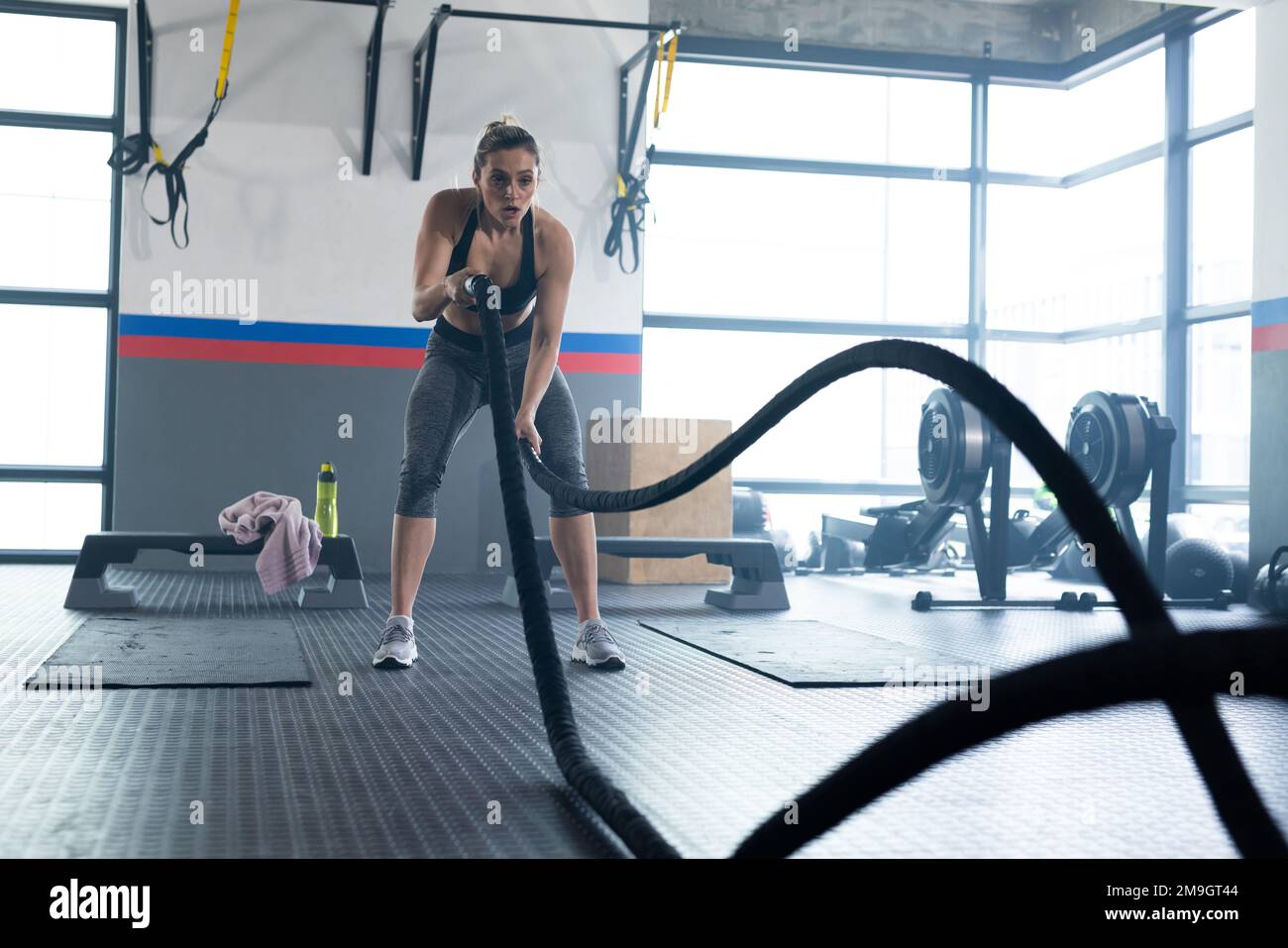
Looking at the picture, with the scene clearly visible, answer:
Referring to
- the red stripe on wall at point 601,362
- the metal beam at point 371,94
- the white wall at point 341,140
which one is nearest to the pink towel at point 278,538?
the white wall at point 341,140

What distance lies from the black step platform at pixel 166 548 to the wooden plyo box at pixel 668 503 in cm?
143

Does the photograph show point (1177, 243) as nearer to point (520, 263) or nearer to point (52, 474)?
point (520, 263)

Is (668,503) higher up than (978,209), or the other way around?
(978,209)

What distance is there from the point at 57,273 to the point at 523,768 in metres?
Result: 4.64

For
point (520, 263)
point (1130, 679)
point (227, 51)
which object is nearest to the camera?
point (1130, 679)

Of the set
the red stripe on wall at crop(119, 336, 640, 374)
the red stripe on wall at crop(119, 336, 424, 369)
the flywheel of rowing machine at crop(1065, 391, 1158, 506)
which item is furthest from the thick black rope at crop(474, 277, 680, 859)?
the red stripe on wall at crop(119, 336, 424, 369)

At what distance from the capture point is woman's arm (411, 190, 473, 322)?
8.22ft

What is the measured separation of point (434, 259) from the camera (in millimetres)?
2615

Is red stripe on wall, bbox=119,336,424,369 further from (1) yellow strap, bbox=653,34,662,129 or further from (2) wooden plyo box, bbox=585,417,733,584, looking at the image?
(1) yellow strap, bbox=653,34,662,129

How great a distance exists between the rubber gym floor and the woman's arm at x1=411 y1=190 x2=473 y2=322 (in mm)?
830

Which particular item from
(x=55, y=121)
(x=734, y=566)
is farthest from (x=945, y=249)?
(x=55, y=121)

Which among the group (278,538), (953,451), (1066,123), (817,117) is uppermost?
(1066,123)

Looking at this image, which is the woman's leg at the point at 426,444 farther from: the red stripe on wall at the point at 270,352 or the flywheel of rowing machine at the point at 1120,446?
the flywheel of rowing machine at the point at 1120,446
